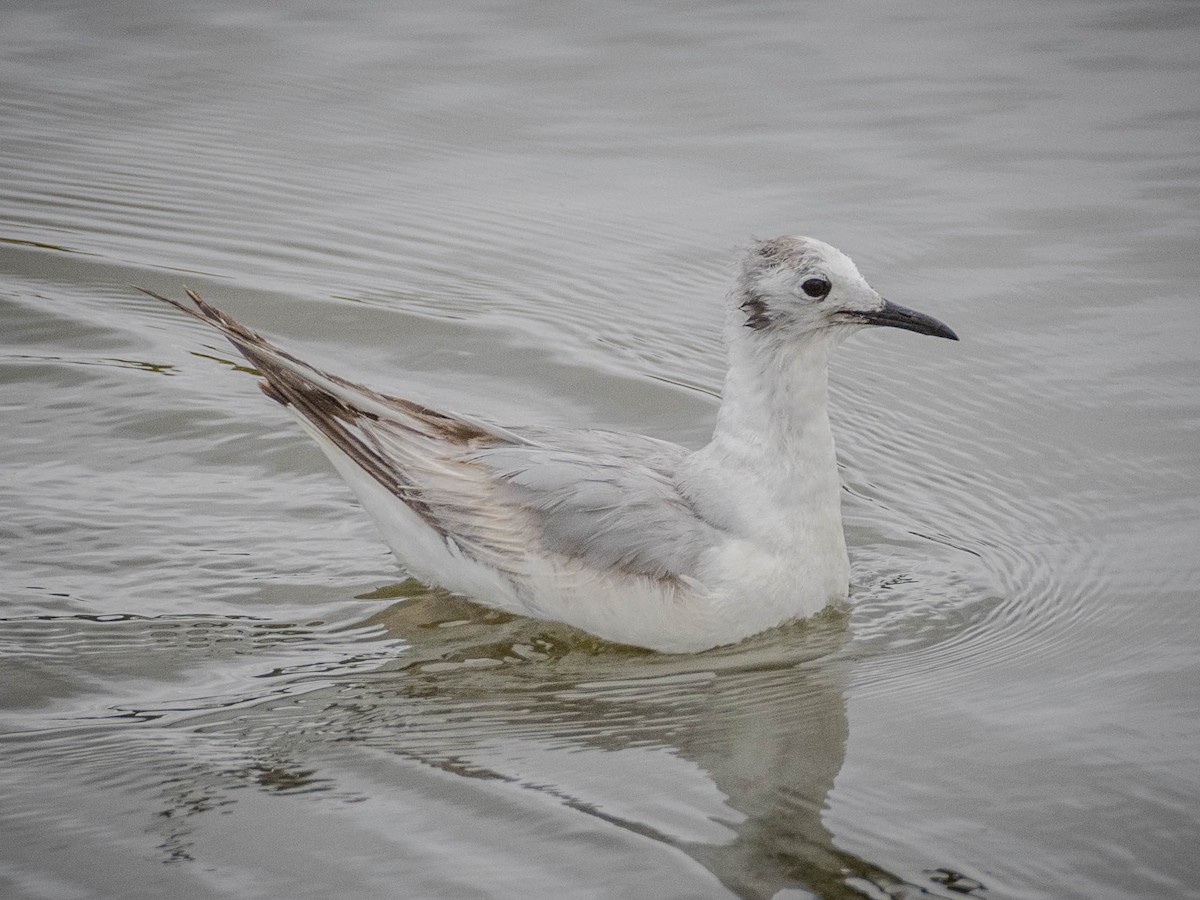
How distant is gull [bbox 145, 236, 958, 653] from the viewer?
238 inches

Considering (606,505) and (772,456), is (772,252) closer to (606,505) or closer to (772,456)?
(772,456)

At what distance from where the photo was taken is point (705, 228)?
9570mm

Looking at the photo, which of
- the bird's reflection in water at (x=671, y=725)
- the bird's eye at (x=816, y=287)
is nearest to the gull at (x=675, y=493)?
the bird's eye at (x=816, y=287)

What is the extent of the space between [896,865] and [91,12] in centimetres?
995

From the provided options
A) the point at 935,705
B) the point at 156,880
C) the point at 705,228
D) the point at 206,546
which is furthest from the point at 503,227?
the point at 156,880

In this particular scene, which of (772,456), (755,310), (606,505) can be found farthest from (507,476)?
(755,310)

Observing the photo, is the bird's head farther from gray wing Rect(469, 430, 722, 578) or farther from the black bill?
gray wing Rect(469, 430, 722, 578)

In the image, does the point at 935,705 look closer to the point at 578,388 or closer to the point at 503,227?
the point at 578,388

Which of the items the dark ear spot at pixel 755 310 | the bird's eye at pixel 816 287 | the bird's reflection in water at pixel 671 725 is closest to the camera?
the bird's reflection in water at pixel 671 725

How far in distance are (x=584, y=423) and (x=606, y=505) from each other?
1.81 metres

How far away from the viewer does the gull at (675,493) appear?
19.8ft

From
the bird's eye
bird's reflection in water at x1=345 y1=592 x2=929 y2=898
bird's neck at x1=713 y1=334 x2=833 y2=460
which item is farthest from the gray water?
the bird's eye

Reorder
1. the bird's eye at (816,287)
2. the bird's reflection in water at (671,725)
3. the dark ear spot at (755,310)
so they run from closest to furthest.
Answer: the bird's reflection in water at (671,725), the bird's eye at (816,287), the dark ear spot at (755,310)

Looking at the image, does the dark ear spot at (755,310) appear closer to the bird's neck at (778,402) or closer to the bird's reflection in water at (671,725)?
the bird's neck at (778,402)
